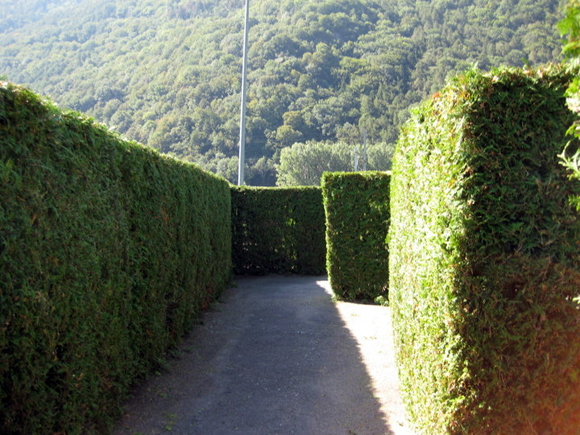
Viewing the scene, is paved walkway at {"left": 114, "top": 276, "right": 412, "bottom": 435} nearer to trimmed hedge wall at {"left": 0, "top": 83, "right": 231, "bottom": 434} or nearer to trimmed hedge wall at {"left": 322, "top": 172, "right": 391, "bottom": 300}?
trimmed hedge wall at {"left": 0, "top": 83, "right": 231, "bottom": 434}

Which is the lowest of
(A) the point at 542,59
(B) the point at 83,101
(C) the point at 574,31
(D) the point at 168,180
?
(D) the point at 168,180

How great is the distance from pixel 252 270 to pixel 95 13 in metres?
88.4

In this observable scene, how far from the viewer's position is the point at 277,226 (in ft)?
47.0

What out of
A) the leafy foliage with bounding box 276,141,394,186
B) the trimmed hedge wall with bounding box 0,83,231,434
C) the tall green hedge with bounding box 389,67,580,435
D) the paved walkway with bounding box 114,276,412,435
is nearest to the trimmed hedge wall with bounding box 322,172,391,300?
the paved walkway with bounding box 114,276,412,435

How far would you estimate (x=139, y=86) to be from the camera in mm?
61031

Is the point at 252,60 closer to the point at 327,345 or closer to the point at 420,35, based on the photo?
the point at 420,35

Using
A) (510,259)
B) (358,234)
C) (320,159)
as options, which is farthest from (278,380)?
(320,159)

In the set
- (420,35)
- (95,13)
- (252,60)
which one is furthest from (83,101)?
(420,35)

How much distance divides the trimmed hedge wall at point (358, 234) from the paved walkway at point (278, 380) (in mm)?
958

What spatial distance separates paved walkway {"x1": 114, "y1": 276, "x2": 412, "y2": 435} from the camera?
4.07 meters

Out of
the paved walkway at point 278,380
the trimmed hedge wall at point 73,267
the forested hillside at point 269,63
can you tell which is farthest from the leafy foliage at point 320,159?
the trimmed hedge wall at point 73,267

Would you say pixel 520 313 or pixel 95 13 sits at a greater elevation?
pixel 95 13

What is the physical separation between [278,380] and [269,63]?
61.1 m

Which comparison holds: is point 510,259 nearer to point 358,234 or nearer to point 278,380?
point 278,380
